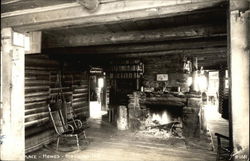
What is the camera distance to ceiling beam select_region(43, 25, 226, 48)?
3.94 m

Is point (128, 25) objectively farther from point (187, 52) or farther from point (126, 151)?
point (187, 52)

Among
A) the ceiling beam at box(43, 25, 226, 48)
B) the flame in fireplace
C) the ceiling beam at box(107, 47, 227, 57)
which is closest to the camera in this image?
the ceiling beam at box(43, 25, 226, 48)

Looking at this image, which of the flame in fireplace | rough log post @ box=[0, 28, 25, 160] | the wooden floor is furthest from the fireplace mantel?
rough log post @ box=[0, 28, 25, 160]

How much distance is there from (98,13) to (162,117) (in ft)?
20.4

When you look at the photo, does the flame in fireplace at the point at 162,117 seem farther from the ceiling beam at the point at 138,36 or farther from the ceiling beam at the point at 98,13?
the ceiling beam at the point at 98,13

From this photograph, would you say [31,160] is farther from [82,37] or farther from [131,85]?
[131,85]

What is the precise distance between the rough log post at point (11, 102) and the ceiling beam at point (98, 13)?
1.26 ft

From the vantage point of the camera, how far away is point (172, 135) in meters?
6.97

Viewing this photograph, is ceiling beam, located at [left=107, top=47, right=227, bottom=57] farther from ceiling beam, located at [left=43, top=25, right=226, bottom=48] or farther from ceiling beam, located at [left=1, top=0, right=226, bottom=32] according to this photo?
ceiling beam, located at [left=1, top=0, right=226, bottom=32]

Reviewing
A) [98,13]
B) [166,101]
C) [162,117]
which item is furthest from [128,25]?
[162,117]

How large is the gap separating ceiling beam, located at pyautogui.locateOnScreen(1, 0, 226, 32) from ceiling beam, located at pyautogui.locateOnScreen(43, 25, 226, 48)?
5.12 ft

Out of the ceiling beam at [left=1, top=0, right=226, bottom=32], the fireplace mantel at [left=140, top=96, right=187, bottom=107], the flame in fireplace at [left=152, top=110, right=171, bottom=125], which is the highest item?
the ceiling beam at [left=1, top=0, right=226, bottom=32]

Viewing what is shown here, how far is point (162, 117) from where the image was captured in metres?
8.03

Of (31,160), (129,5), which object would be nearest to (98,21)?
(129,5)
